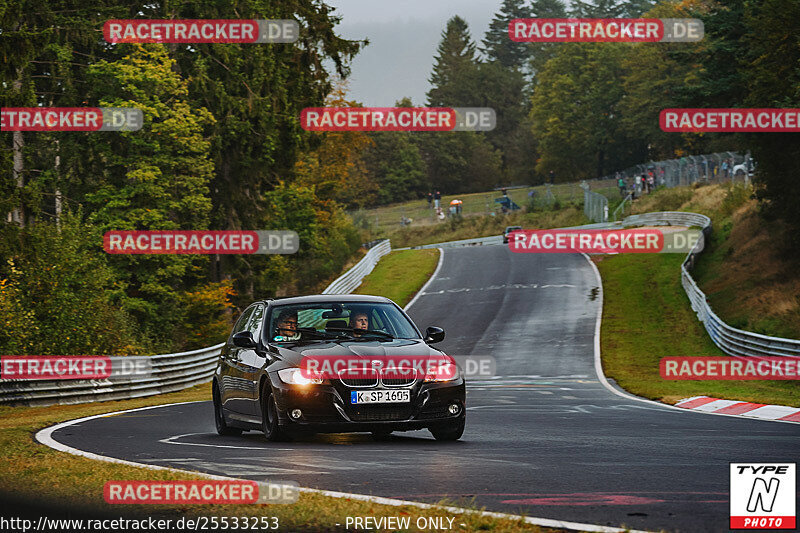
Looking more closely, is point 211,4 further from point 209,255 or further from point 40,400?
point 40,400

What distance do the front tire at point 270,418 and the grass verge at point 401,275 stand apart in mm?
40028

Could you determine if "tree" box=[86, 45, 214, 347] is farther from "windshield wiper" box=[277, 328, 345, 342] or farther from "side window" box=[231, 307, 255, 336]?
"windshield wiper" box=[277, 328, 345, 342]

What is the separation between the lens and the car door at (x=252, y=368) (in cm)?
1285

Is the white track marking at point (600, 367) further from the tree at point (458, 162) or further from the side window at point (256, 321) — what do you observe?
the tree at point (458, 162)

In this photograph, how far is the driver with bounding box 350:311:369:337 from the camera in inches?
Result: 514

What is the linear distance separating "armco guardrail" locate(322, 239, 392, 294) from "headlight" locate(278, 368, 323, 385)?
38.2 m


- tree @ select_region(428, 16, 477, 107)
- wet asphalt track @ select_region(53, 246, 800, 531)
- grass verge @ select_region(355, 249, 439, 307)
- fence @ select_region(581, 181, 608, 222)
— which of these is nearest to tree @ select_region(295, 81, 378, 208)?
grass verge @ select_region(355, 249, 439, 307)

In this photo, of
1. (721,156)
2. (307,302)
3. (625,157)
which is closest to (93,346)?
(307,302)

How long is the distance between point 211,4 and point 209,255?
427 inches

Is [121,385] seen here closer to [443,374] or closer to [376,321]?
[376,321]

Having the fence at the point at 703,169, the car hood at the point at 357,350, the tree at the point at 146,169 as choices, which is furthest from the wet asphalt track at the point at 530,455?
the fence at the point at 703,169

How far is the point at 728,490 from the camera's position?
7.95m

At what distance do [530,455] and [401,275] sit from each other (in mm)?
53644

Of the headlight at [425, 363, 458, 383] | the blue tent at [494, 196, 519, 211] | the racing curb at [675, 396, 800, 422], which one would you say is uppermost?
the blue tent at [494, 196, 519, 211]
